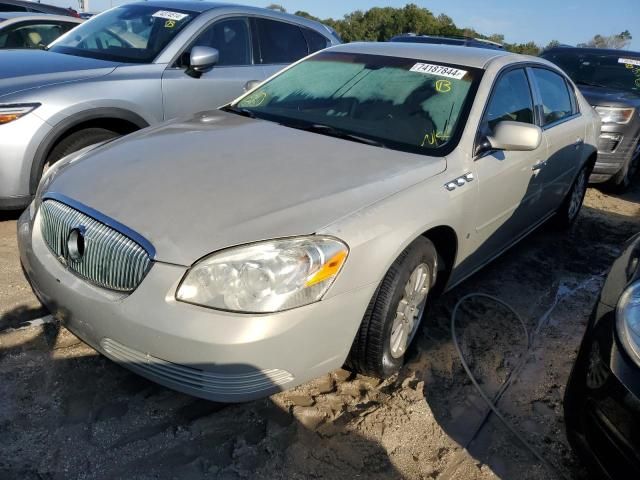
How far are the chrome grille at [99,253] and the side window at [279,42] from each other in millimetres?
3433

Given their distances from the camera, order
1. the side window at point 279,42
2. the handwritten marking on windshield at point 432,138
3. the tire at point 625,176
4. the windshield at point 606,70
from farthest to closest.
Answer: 1. the windshield at point 606,70
2. the tire at point 625,176
3. the side window at point 279,42
4. the handwritten marking on windshield at point 432,138

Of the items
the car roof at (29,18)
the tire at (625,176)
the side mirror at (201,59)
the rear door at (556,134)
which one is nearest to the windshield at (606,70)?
the tire at (625,176)

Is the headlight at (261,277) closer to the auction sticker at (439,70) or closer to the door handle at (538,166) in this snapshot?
the auction sticker at (439,70)

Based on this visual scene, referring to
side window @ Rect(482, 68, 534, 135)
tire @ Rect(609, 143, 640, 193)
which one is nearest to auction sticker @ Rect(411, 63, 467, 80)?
side window @ Rect(482, 68, 534, 135)

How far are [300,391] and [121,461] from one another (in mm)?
844

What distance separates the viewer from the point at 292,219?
220cm

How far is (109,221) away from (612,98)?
6.10 m

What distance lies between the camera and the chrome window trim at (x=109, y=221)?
209 centimetres

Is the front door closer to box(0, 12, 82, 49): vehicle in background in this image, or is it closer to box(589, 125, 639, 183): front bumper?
box(589, 125, 639, 183): front bumper

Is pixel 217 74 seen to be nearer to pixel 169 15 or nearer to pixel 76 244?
pixel 169 15

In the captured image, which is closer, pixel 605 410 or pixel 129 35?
pixel 605 410

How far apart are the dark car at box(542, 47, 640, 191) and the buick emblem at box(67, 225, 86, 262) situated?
5.88 meters

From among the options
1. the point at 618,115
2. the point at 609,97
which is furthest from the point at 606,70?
the point at 618,115

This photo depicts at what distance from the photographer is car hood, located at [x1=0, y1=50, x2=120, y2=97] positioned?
3758 millimetres
